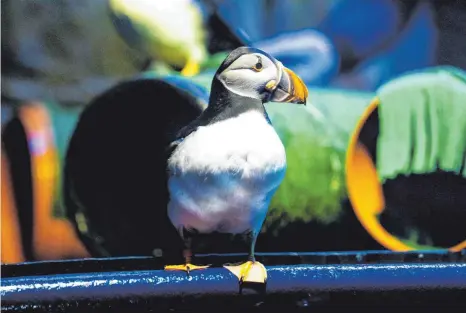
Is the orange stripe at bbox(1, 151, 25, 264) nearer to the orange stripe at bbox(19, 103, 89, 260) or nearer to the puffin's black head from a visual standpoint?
the orange stripe at bbox(19, 103, 89, 260)

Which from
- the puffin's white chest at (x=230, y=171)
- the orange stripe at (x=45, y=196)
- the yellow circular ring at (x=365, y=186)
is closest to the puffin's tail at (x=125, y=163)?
the orange stripe at (x=45, y=196)

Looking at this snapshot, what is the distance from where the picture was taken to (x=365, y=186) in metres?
1.26

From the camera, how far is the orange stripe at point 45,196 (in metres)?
1.16

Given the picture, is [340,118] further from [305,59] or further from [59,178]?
[59,178]

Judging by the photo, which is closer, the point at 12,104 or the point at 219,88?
the point at 219,88

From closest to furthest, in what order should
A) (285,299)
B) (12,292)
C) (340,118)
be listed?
1. (12,292)
2. (285,299)
3. (340,118)

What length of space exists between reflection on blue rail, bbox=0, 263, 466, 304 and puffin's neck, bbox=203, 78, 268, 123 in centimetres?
28

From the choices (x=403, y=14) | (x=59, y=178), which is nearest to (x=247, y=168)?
(x=59, y=178)

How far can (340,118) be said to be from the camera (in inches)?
49.0

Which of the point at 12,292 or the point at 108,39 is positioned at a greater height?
the point at 108,39

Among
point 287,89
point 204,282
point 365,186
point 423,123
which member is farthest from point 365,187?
point 204,282

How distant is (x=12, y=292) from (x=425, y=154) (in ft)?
3.01

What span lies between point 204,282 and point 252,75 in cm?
39

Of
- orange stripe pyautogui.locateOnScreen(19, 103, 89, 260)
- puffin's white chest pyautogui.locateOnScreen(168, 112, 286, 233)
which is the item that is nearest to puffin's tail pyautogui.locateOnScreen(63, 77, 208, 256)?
orange stripe pyautogui.locateOnScreen(19, 103, 89, 260)
